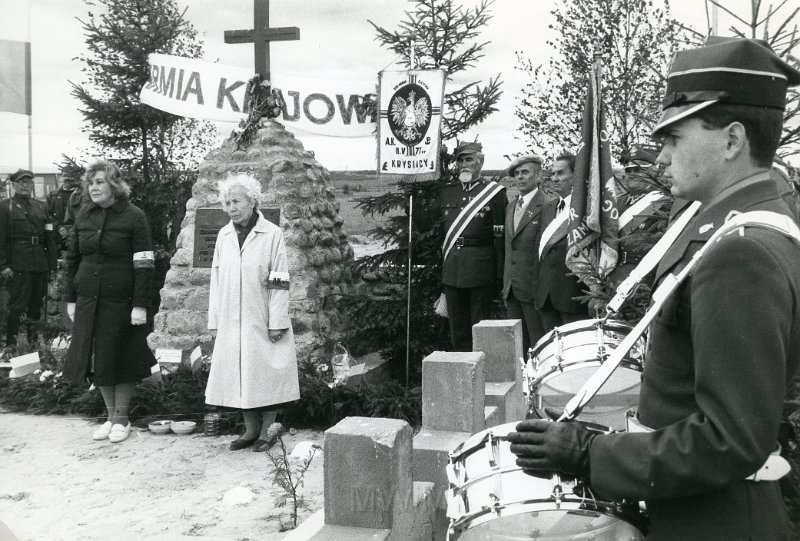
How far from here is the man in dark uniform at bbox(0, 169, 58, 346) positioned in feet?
33.0

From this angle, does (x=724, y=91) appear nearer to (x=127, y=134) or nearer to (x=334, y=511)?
(x=334, y=511)

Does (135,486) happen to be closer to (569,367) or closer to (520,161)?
(569,367)

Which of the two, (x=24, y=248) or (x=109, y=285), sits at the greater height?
(x=24, y=248)

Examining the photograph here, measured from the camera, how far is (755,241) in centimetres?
133

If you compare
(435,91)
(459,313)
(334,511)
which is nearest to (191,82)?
(435,91)

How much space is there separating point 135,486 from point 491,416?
2477mm

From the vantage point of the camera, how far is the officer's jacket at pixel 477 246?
6879mm

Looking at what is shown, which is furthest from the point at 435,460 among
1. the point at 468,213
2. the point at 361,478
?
the point at 468,213

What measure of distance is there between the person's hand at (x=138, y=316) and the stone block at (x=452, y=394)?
296 centimetres

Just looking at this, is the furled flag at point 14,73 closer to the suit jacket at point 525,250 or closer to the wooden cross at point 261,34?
the suit jacket at point 525,250

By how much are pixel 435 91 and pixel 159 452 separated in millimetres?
3702

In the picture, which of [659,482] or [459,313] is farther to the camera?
[459,313]

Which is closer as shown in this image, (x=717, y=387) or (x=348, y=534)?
(x=717, y=387)

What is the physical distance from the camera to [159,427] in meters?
6.17
